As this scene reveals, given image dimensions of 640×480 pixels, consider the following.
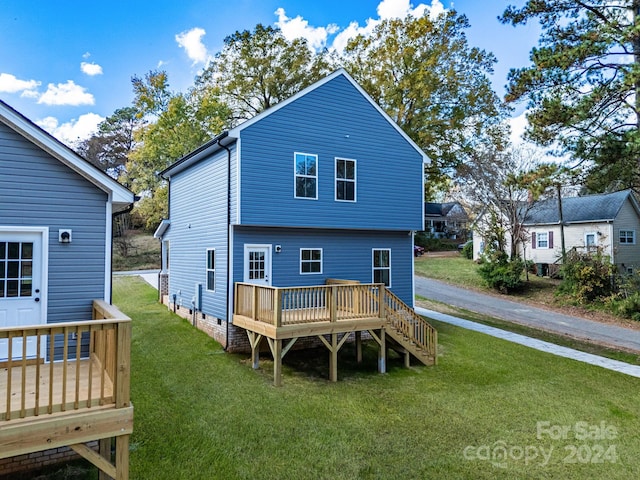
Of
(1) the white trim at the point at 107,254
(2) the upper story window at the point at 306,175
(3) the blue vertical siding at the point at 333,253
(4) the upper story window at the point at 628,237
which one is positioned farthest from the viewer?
(4) the upper story window at the point at 628,237

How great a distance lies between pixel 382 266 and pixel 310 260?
270cm

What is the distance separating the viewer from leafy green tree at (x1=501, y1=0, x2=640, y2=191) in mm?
13398

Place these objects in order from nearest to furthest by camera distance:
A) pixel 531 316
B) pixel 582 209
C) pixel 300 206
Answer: pixel 300 206, pixel 531 316, pixel 582 209

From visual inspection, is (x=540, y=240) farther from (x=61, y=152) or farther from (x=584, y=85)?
(x=61, y=152)

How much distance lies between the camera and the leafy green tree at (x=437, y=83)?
72.5ft

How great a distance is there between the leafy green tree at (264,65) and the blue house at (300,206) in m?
13.0

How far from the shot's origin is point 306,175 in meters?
11.5

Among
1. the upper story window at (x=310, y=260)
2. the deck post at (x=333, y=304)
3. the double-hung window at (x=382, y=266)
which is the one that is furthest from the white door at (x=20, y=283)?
the double-hung window at (x=382, y=266)

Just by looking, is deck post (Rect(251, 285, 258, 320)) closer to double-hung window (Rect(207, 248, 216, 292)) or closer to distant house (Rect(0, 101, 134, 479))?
double-hung window (Rect(207, 248, 216, 292))

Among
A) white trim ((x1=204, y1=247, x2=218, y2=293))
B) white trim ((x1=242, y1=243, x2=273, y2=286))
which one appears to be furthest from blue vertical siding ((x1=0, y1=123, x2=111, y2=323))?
white trim ((x1=204, y1=247, x2=218, y2=293))

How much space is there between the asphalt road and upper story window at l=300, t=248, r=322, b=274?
31.4 ft

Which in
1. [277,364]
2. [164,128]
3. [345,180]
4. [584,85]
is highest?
[164,128]

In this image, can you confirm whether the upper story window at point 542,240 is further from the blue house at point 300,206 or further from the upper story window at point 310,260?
the upper story window at point 310,260

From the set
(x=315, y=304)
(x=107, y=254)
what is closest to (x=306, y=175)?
(x=315, y=304)
